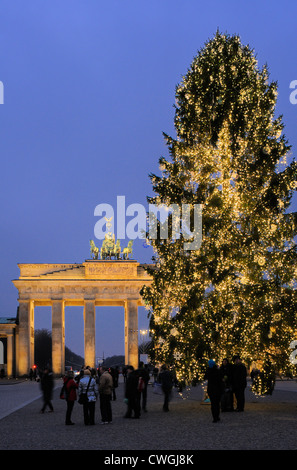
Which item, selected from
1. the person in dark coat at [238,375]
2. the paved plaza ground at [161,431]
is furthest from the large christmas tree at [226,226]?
the paved plaza ground at [161,431]

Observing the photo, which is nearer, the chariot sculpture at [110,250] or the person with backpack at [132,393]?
the person with backpack at [132,393]

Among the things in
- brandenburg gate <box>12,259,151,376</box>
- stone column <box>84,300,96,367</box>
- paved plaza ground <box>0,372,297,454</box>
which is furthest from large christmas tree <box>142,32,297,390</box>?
brandenburg gate <box>12,259,151,376</box>

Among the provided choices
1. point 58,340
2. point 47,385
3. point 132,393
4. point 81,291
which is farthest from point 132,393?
point 81,291

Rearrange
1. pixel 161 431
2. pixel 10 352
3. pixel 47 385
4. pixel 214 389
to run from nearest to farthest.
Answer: pixel 161 431 < pixel 214 389 < pixel 47 385 < pixel 10 352

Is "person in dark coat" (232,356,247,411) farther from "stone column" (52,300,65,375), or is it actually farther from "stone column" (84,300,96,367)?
"stone column" (52,300,65,375)

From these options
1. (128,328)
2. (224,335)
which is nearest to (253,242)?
(224,335)

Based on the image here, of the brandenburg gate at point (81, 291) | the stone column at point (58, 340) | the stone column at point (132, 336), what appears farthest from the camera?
the brandenburg gate at point (81, 291)

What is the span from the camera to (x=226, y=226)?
2950 centimetres

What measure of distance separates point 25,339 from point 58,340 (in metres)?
4.45

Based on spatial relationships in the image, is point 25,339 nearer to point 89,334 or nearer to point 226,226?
point 89,334

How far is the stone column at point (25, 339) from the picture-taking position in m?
98.1

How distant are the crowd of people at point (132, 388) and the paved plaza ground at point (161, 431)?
517mm

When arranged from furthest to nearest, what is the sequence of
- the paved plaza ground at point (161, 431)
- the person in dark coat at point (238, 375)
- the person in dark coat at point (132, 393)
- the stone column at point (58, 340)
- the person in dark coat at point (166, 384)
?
the stone column at point (58, 340)
the person in dark coat at point (166, 384)
the person in dark coat at point (238, 375)
the person in dark coat at point (132, 393)
the paved plaza ground at point (161, 431)

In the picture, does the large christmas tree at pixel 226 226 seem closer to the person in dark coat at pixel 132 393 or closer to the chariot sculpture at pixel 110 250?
the person in dark coat at pixel 132 393
